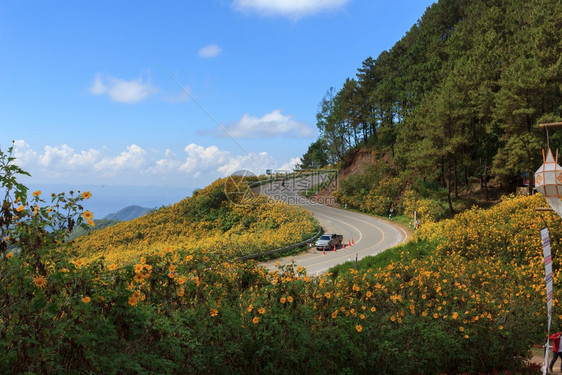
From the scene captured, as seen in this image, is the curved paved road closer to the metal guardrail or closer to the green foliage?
the metal guardrail

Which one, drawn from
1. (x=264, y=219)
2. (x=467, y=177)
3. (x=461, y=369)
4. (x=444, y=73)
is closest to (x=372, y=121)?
(x=444, y=73)

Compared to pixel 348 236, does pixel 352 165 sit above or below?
above

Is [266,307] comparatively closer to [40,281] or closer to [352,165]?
[40,281]

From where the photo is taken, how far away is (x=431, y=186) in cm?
3666

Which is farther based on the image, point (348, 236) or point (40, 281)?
point (348, 236)

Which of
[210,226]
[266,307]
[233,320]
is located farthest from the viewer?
[210,226]

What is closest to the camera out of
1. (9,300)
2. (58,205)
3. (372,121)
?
(9,300)

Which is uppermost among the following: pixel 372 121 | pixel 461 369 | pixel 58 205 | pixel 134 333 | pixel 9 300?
pixel 372 121

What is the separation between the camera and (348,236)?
30.6 metres

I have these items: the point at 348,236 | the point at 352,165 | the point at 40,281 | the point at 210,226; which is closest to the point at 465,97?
the point at 348,236

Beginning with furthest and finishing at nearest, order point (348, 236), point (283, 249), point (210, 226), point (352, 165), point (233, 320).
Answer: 1. point (352, 165)
2. point (210, 226)
3. point (348, 236)
4. point (283, 249)
5. point (233, 320)

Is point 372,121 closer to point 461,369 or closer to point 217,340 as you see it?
point 461,369

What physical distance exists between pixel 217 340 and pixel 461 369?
566 centimetres

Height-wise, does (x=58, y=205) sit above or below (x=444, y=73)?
below
